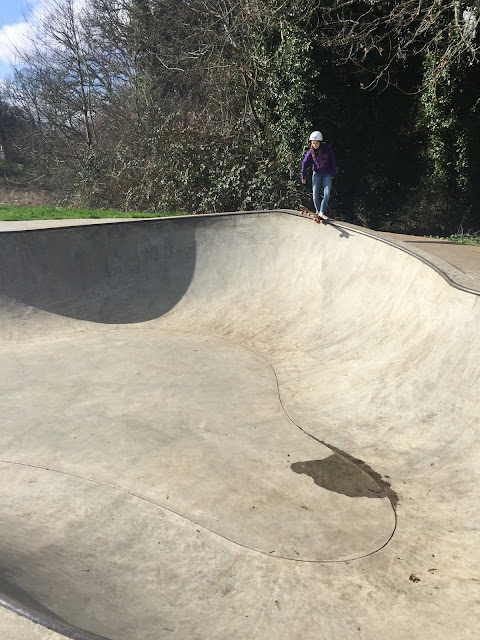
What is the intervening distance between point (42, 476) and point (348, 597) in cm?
282

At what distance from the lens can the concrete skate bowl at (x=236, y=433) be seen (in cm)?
301

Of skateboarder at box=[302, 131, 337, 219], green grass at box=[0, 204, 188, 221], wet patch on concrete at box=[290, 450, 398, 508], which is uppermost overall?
skateboarder at box=[302, 131, 337, 219]

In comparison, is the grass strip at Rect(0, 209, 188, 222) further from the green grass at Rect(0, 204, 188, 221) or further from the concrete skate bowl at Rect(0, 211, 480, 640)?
the concrete skate bowl at Rect(0, 211, 480, 640)

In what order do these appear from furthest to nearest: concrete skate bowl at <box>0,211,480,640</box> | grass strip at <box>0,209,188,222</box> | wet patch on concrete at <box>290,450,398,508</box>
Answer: grass strip at <box>0,209,188,222</box> < wet patch on concrete at <box>290,450,398,508</box> < concrete skate bowl at <box>0,211,480,640</box>

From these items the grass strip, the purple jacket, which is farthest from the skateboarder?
the grass strip

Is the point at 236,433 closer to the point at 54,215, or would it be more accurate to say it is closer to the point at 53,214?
the point at 54,215

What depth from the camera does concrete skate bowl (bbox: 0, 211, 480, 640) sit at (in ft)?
9.87

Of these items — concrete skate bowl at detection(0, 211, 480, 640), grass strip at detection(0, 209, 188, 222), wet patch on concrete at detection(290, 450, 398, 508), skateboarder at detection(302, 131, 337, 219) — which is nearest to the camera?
concrete skate bowl at detection(0, 211, 480, 640)

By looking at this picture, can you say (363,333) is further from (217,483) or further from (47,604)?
(47,604)

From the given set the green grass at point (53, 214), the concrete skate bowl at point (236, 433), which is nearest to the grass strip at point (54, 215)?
the green grass at point (53, 214)

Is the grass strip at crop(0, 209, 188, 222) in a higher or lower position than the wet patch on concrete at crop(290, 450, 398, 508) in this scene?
higher

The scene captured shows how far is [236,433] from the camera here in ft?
17.2

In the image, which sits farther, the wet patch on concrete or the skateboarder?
the skateboarder

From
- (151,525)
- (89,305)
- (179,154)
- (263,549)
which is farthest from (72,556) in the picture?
(179,154)
